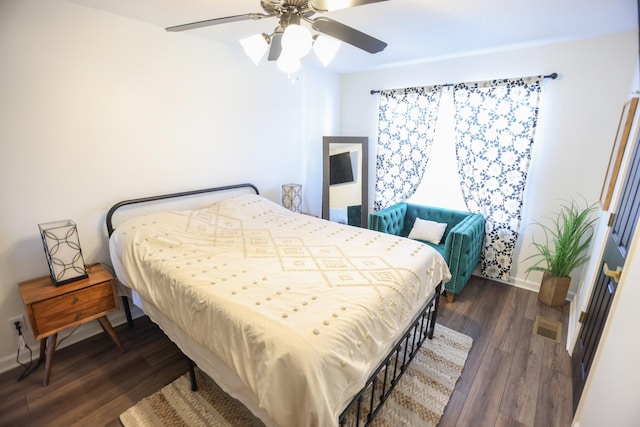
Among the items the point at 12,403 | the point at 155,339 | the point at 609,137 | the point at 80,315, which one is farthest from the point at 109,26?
the point at 609,137

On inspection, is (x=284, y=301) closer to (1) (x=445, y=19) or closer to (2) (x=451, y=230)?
(2) (x=451, y=230)

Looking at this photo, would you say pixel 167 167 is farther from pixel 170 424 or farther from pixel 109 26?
pixel 170 424

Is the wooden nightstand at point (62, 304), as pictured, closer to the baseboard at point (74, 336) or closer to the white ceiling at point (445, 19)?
the baseboard at point (74, 336)

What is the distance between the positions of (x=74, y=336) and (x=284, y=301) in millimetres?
2075

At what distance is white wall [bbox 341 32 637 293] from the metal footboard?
1.76m

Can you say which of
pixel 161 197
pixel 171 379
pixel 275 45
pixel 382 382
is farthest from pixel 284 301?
pixel 161 197

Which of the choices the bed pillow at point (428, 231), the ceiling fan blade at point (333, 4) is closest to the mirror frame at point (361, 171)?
the bed pillow at point (428, 231)

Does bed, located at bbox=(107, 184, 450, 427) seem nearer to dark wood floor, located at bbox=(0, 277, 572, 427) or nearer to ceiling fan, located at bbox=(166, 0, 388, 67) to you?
dark wood floor, located at bbox=(0, 277, 572, 427)

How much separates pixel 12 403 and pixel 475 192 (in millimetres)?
4316

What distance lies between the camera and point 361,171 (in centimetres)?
408

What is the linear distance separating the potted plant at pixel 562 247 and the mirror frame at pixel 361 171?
2035mm

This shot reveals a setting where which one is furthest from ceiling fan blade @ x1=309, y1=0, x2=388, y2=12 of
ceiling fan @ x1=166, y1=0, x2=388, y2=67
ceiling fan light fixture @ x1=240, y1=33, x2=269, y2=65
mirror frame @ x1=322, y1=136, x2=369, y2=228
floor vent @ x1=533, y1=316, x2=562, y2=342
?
floor vent @ x1=533, y1=316, x2=562, y2=342

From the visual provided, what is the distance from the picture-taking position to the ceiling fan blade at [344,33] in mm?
1430

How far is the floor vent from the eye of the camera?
2.48 m
